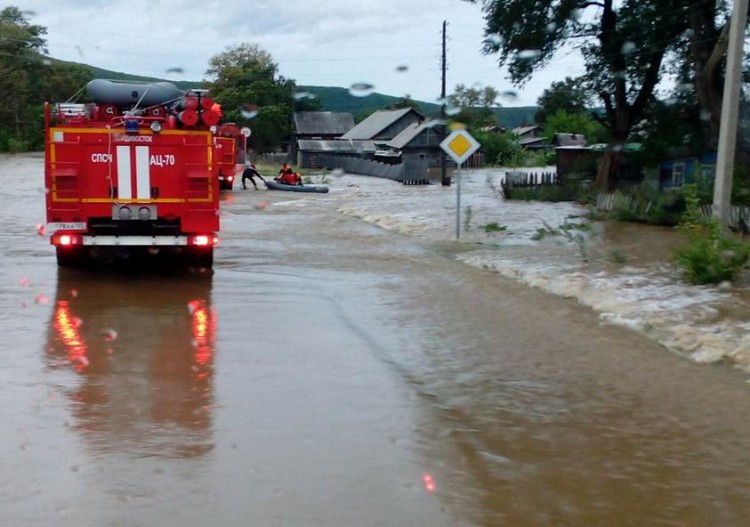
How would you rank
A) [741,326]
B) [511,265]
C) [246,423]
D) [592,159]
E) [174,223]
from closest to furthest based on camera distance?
[246,423] → [741,326] → [174,223] → [511,265] → [592,159]

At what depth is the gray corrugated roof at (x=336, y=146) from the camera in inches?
3113

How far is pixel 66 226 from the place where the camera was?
12.4 metres

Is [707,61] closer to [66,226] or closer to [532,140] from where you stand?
[66,226]

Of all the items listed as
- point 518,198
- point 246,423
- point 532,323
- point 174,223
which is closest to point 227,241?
point 174,223

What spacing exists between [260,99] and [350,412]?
85329 mm

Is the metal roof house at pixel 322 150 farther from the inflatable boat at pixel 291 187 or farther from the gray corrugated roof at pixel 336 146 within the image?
the inflatable boat at pixel 291 187

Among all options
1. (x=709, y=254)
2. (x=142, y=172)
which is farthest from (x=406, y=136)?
(x=142, y=172)

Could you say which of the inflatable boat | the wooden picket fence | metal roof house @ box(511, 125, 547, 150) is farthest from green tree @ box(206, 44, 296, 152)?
the wooden picket fence

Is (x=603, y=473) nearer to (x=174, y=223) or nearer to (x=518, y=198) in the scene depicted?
(x=174, y=223)

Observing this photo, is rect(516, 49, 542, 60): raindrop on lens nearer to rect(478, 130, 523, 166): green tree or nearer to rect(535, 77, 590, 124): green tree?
rect(535, 77, 590, 124): green tree

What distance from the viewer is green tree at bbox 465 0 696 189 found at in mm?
32562

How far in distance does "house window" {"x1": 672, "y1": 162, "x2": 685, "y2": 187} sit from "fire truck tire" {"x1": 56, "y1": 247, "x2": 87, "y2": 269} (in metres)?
25.9

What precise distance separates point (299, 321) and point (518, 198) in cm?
2810

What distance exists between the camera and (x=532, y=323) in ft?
34.5
